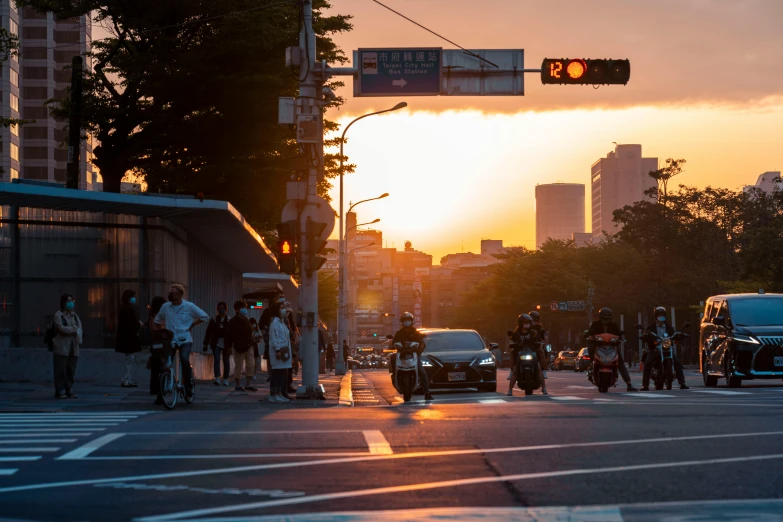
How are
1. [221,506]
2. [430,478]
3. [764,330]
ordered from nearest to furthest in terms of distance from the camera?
[221,506]
[430,478]
[764,330]

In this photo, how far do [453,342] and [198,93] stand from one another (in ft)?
55.5

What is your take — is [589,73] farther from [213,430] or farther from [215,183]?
[215,183]

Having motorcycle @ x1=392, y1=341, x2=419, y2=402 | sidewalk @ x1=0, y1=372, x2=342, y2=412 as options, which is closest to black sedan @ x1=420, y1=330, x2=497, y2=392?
sidewalk @ x1=0, y1=372, x2=342, y2=412

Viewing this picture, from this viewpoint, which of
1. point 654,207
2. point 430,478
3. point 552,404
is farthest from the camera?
point 654,207

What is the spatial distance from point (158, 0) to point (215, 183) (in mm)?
6336

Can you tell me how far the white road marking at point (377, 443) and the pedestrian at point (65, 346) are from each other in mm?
9893

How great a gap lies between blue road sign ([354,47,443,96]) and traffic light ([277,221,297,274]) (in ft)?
12.1

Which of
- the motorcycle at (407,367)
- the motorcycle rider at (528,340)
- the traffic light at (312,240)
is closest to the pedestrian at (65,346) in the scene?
the traffic light at (312,240)

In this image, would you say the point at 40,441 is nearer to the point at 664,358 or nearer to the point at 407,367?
the point at 407,367

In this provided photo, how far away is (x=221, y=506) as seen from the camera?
25.1ft

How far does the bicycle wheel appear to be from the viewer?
18312mm

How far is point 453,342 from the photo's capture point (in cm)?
2783

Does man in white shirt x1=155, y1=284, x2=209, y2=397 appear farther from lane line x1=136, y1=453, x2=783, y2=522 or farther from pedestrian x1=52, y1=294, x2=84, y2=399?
lane line x1=136, y1=453, x2=783, y2=522

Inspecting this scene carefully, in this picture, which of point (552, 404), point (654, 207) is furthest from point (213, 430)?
point (654, 207)
